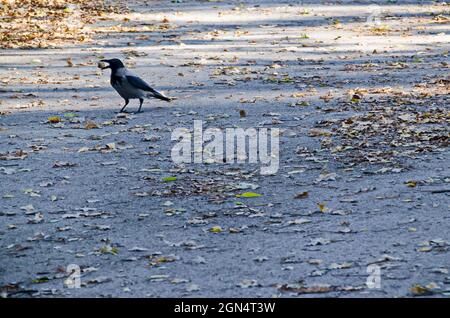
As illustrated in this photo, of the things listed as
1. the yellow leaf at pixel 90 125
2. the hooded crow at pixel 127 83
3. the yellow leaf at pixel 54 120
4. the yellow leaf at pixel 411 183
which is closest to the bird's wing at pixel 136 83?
the hooded crow at pixel 127 83

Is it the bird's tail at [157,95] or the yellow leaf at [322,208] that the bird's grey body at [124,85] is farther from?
the yellow leaf at [322,208]

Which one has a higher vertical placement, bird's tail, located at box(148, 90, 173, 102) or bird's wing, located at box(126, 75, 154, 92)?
bird's wing, located at box(126, 75, 154, 92)

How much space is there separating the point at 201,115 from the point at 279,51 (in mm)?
5099

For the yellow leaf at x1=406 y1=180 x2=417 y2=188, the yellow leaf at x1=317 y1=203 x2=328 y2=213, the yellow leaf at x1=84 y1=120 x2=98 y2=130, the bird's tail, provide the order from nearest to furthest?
the yellow leaf at x1=317 y1=203 x2=328 y2=213 < the yellow leaf at x1=406 y1=180 x2=417 y2=188 < the yellow leaf at x1=84 y1=120 x2=98 y2=130 < the bird's tail

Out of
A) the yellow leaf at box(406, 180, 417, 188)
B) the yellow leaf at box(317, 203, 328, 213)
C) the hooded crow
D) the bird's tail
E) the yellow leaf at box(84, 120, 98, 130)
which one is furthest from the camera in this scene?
the bird's tail

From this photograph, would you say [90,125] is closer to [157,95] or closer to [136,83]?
[136,83]

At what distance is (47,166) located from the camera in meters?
8.88

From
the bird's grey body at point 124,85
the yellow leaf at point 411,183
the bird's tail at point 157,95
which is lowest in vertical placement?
the yellow leaf at point 411,183

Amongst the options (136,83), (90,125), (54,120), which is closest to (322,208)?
(90,125)

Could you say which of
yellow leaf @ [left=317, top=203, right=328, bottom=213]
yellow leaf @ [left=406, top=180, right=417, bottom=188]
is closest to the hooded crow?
yellow leaf @ [left=406, top=180, right=417, bottom=188]

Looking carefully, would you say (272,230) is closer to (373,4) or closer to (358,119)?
(358,119)

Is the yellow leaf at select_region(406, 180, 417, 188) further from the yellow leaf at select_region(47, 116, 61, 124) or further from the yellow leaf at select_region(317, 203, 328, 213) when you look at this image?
the yellow leaf at select_region(47, 116, 61, 124)

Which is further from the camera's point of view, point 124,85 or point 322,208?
point 124,85

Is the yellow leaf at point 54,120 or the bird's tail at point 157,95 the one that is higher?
the bird's tail at point 157,95
